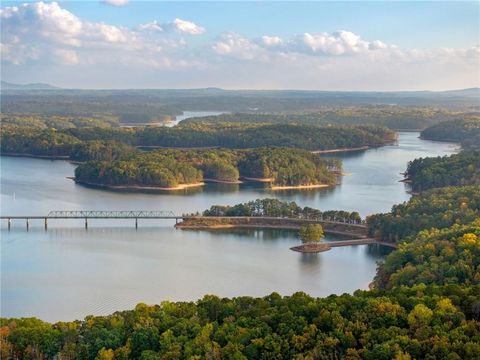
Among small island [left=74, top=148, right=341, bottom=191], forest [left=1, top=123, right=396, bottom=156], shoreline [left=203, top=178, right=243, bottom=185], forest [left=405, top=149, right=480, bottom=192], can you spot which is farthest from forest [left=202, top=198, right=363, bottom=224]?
forest [left=1, top=123, right=396, bottom=156]

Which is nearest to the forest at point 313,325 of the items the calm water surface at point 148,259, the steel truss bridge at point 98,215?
the calm water surface at point 148,259

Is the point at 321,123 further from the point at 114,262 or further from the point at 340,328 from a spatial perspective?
the point at 340,328

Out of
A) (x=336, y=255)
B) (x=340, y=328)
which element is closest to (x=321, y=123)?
(x=336, y=255)

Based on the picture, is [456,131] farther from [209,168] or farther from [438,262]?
[438,262]

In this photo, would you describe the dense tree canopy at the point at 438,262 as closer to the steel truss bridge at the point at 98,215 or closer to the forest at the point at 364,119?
the steel truss bridge at the point at 98,215

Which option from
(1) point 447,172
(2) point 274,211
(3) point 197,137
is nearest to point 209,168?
(1) point 447,172
